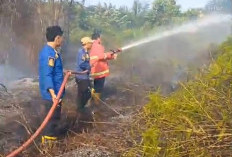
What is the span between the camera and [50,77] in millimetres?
4715

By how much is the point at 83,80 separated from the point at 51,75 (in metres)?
1.94

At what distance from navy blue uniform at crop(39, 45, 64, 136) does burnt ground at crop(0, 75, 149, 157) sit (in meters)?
0.23

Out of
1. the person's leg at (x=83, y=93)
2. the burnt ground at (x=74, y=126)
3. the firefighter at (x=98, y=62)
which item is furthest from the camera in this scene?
the firefighter at (x=98, y=62)

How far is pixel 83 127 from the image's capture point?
5.56m

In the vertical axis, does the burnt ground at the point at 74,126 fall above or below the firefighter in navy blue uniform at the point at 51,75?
below

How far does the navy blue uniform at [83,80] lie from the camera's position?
6593 mm

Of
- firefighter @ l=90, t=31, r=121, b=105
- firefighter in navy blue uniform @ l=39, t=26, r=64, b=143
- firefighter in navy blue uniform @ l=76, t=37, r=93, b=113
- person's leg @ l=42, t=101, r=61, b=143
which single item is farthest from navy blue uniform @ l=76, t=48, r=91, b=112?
person's leg @ l=42, t=101, r=61, b=143

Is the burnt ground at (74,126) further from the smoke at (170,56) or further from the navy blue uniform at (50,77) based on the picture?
the smoke at (170,56)

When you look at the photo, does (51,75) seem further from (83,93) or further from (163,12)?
(163,12)

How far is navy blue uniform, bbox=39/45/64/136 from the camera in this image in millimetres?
4703

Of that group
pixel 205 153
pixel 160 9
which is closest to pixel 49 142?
pixel 205 153

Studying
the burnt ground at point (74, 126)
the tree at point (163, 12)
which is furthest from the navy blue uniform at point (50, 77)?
the tree at point (163, 12)

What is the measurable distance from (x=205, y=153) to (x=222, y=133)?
0.72 feet

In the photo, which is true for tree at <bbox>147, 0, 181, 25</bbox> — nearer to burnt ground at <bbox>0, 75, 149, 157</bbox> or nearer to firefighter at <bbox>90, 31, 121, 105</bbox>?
burnt ground at <bbox>0, 75, 149, 157</bbox>
